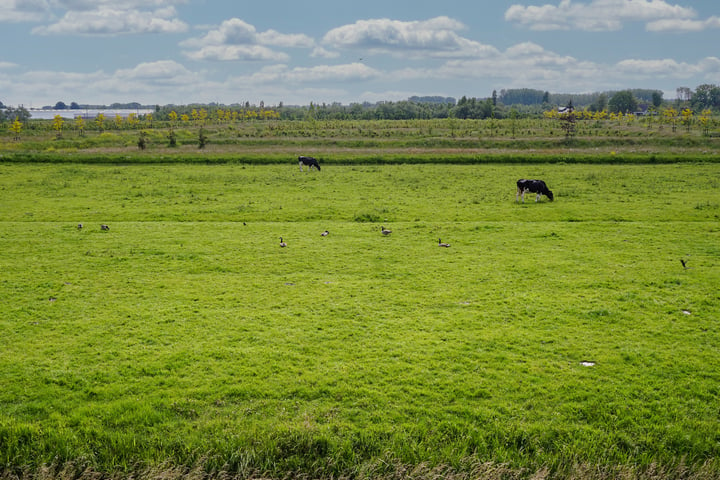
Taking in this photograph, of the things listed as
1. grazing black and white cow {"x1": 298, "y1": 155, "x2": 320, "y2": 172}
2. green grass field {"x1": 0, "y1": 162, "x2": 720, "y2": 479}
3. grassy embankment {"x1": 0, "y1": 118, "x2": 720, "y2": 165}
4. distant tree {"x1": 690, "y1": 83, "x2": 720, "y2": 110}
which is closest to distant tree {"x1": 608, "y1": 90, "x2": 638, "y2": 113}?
distant tree {"x1": 690, "y1": 83, "x2": 720, "y2": 110}

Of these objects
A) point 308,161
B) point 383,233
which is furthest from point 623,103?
point 383,233

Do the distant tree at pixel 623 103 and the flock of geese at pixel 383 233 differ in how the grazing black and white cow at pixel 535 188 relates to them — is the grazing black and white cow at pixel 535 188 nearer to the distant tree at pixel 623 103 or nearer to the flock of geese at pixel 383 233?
the flock of geese at pixel 383 233

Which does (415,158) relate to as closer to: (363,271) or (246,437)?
(363,271)

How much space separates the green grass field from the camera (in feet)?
27.4

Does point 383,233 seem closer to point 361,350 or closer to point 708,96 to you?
point 361,350

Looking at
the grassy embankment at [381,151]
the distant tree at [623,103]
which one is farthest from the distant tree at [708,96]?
the grassy embankment at [381,151]

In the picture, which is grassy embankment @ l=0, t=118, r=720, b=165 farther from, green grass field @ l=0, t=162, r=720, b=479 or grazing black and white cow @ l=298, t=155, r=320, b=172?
green grass field @ l=0, t=162, r=720, b=479

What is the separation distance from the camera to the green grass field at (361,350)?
8.34m

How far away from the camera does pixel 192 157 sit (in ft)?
174

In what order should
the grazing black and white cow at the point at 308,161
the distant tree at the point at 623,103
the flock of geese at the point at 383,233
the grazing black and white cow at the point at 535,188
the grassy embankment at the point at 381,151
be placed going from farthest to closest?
the distant tree at the point at 623,103
the grassy embankment at the point at 381,151
the grazing black and white cow at the point at 308,161
the grazing black and white cow at the point at 535,188
the flock of geese at the point at 383,233

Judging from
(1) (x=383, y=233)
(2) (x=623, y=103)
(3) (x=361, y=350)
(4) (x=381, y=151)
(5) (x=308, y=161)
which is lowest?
(3) (x=361, y=350)

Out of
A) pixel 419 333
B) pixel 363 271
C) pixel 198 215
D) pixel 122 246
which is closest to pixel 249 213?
pixel 198 215

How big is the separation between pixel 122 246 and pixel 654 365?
19339 millimetres

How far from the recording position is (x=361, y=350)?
11.3 meters
